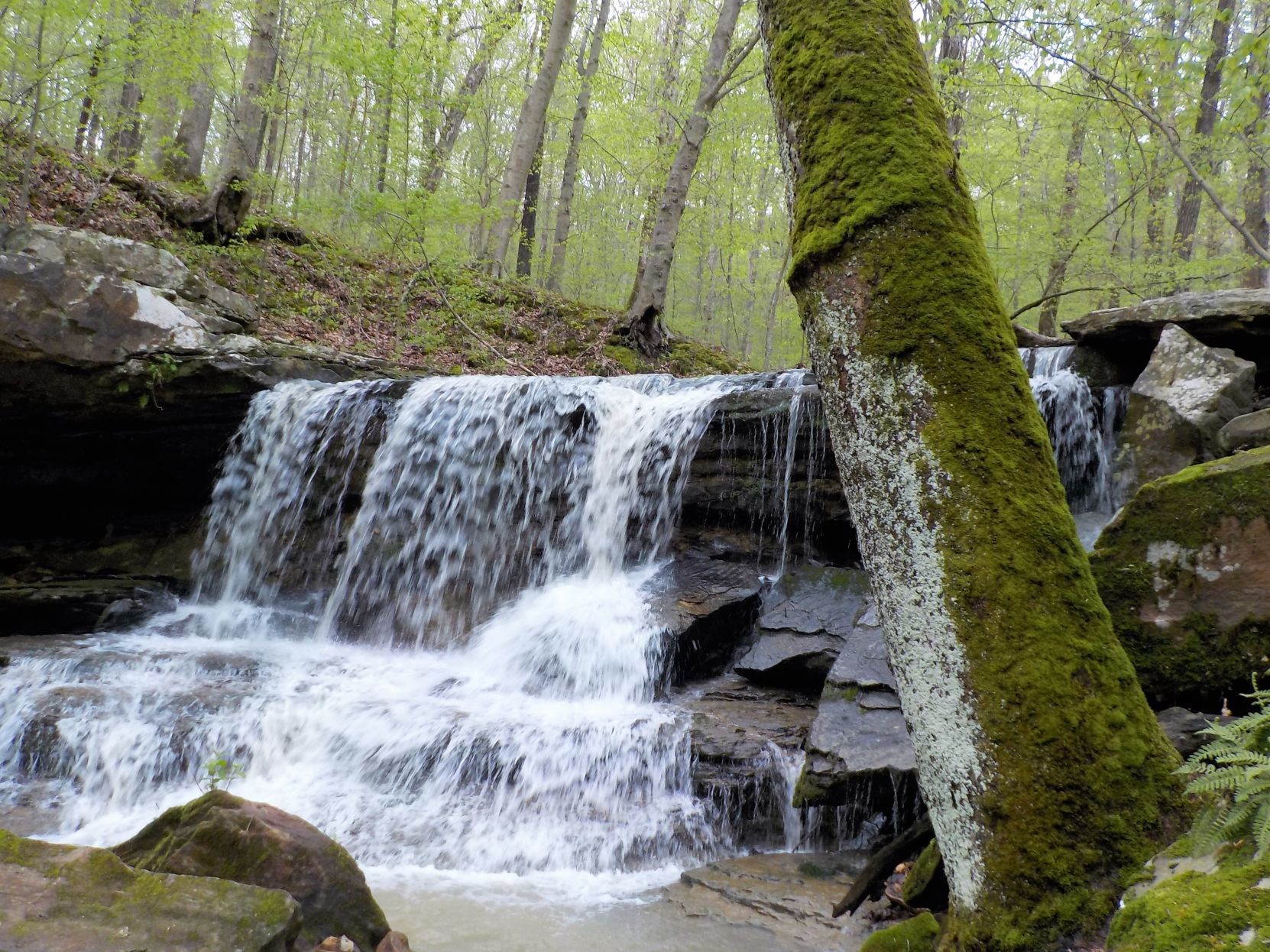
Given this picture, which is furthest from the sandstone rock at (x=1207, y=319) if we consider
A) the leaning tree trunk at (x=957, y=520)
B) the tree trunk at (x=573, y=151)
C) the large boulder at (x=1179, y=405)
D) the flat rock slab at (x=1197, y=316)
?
the tree trunk at (x=573, y=151)

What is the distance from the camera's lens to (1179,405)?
6266 mm

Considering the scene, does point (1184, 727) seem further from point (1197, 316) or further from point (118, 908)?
point (1197, 316)

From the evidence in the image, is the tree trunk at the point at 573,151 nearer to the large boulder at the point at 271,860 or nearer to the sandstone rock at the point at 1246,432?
the sandstone rock at the point at 1246,432

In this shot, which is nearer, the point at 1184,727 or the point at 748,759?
the point at 1184,727

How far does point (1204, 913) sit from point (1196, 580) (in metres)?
1.95

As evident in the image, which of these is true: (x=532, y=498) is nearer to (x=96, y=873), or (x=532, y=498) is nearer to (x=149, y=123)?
(x=96, y=873)

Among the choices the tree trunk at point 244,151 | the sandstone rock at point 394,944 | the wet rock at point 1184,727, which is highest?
the tree trunk at point 244,151

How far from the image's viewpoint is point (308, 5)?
1592 cm

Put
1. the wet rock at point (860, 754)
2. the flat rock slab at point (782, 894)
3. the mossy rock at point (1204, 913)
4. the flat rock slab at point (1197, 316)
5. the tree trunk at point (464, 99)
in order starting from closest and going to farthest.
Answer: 1. the mossy rock at point (1204, 913)
2. the flat rock slab at point (782, 894)
3. the wet rock at point (860, 754)
4. the flat rock slab at point (1197, 316)
5. the tree trunk at point (464, 99)

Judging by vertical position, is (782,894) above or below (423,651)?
below

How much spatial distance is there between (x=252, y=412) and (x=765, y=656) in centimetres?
633

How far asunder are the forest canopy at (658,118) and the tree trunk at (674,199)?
4cm

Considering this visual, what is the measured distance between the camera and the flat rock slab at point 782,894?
11.1 feet

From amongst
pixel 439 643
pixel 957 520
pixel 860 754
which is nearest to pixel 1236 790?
pixel 957 520
